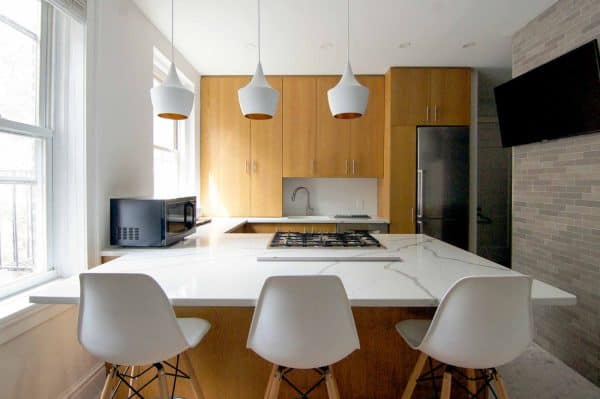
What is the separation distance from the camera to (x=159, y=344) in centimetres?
115

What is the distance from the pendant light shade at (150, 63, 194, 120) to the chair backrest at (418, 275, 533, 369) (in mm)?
1454

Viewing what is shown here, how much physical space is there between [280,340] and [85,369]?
149 centimetres

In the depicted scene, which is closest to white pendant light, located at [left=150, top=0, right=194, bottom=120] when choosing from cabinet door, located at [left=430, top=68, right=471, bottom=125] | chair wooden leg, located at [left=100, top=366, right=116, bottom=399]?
chair wooden leg, located at [left=100, top=366, right=116, bottom=399]

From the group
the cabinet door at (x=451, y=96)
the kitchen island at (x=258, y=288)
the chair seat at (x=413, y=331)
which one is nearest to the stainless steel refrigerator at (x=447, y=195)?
the cabinet door at (x=451, y=96)

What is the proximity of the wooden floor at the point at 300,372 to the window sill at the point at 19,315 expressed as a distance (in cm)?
52

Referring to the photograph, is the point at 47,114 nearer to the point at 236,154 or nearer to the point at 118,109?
the point at 118,109

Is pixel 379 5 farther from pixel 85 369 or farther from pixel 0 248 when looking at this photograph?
pixel 85 369

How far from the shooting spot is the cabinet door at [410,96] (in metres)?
3.85

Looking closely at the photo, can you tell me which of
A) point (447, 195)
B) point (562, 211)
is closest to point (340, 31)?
point (447, 195)

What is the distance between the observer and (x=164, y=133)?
11.5ft

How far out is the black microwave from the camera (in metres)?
2.10

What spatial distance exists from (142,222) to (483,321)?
1.85 metres

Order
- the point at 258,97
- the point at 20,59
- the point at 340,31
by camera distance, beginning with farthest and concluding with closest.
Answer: the point at 340,31 < the point at 258,97 < the point at 20,59

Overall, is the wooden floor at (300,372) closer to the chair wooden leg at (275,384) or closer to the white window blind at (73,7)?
the chair wooden leg at (275,384)
